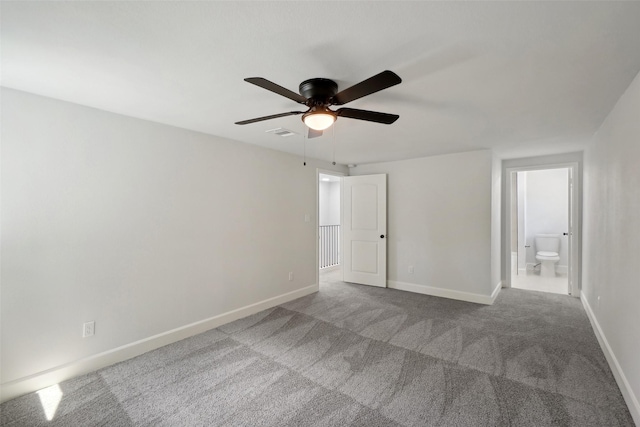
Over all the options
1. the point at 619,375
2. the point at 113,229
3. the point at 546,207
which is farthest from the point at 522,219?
the point at 113,229

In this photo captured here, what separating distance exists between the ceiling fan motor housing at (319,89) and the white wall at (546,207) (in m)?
6.57

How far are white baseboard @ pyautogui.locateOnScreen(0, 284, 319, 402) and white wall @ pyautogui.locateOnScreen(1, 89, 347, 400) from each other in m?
0.05

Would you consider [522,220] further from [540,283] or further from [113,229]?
[113,229]

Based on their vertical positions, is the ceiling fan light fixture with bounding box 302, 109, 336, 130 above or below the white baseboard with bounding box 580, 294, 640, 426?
above

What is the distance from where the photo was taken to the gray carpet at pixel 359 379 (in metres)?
1.90

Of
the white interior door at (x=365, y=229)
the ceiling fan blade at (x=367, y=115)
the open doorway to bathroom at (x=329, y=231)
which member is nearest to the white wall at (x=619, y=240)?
the ceiling fan blade at (x=367, y=115)

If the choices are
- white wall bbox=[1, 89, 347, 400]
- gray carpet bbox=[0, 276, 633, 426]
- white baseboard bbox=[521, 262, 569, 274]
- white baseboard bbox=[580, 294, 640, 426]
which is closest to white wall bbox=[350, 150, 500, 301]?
gray carpet bbox=[0, 276, 633, 426]

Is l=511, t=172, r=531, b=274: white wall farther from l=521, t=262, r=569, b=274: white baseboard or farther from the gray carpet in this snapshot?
the gray carpet

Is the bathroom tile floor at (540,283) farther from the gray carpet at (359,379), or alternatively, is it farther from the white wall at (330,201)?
the white wall at (330,201)

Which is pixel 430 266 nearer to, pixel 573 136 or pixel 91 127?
pixel 573 136

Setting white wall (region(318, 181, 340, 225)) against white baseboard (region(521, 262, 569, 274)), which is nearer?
white baseboard (region(521, 262, 569, 274))

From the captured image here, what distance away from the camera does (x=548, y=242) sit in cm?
645

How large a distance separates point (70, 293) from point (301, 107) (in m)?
2.51

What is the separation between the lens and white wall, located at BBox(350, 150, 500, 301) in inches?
165
